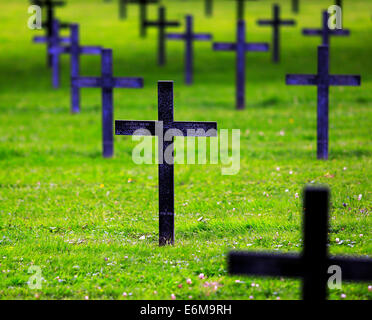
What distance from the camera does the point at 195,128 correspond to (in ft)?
23.6

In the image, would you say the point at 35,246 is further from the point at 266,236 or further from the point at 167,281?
the point at 266,236

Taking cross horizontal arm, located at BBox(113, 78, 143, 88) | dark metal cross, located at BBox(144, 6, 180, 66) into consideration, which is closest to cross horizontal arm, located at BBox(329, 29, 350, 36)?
dark metal cross, located at BBox(144, 6, 180, 66)

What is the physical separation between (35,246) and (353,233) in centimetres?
378

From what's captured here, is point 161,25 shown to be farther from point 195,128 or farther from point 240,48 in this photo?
point 195,128

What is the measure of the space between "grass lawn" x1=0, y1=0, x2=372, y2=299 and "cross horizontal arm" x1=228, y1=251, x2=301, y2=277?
1979 millimetres

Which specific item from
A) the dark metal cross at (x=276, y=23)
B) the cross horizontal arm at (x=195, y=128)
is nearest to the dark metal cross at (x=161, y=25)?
the dark metal cross at (x=276, y=23)

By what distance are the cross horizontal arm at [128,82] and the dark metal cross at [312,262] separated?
883 cm

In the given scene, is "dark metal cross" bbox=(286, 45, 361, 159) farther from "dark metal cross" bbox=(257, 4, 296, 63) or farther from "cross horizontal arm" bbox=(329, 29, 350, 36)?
"dark metal cross" bbox=(257, 4, 296, 63)

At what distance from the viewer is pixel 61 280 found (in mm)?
6441

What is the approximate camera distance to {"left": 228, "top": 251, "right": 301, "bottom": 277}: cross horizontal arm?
400 cm

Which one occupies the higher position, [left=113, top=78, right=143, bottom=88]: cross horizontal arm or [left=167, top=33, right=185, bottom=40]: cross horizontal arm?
[left=167, top=33, right=185, bottom=40]: cross horizontal arm

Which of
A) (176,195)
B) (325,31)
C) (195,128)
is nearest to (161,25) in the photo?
(325,31)

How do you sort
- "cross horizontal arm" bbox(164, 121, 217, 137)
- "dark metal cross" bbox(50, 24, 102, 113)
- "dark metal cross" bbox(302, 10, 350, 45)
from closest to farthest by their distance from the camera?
"cross horizontal arm" bbox(164, 121, 217, 137) → "dark metal cross" bbox(50, 24, 102, 113) → "dark metal cross" bbox(302, 10, 350, 45)

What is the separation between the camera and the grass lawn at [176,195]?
6516 mm
